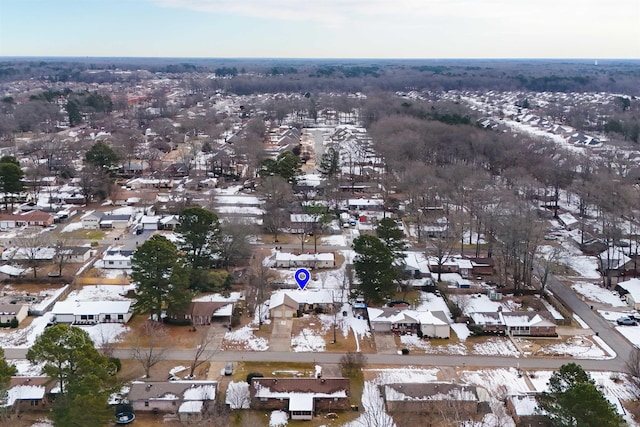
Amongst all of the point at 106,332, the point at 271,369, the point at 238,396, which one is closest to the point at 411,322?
the point at 271,369

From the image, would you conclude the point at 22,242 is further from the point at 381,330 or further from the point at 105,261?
the point at 381,330

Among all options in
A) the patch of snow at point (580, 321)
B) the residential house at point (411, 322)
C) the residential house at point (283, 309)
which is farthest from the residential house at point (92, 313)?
the patch of snow at point (580, 321)

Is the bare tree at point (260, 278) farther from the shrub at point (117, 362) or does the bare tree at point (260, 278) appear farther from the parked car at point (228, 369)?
the shrub at point (117, 362)

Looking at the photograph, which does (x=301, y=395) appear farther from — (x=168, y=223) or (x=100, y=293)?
(x=168, y=223)

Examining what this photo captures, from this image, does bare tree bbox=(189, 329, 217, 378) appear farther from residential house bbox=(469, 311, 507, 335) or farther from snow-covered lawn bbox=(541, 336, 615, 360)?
snow-covered lawn bbox=(541, 336, 615, 360)

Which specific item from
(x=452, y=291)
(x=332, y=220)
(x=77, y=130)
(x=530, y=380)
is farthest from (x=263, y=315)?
(x=77, y=130)

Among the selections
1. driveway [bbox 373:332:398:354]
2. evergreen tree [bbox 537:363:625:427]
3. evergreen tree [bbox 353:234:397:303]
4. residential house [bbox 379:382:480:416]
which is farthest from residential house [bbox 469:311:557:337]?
evergreen tree [bbox 537:363:625:427]

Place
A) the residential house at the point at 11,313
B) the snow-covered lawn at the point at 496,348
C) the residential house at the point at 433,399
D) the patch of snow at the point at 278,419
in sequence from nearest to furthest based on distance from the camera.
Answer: the patch of snow at the point at 278,419, the residential house at the point at 433,399, the snow-covered lawn at the point at 496,348, the residential house at the point at 11,313
